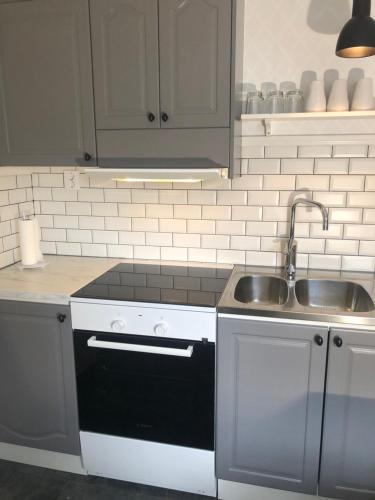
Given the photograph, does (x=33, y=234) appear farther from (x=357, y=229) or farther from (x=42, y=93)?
(x=357, y=229)

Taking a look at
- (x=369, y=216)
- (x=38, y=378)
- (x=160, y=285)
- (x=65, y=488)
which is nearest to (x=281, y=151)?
(x=369, y=216)

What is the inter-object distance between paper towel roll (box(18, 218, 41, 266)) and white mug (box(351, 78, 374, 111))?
1.71 meters

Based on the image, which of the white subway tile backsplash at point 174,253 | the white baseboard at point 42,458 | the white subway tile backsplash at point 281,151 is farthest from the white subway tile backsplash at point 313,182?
the white baseboard at point 42,458

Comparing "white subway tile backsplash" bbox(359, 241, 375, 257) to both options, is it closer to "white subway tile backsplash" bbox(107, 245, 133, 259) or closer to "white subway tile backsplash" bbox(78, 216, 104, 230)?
"white subway tile backsplash" bbox(107, 245, 133, 259)

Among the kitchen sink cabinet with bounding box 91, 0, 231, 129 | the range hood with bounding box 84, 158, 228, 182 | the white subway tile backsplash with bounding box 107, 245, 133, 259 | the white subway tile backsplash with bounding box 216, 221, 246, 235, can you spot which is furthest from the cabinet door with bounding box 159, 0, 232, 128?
the white subway tile backsplash with bounding box 107, 245, 133, 259

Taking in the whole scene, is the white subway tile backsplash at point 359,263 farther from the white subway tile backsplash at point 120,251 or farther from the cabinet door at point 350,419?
the white subway tile backsplash at point 120,251

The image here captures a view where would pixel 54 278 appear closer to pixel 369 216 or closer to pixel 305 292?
pixel 305 292

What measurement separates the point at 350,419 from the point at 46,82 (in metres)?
1.99

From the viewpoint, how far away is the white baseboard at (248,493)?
1857mm

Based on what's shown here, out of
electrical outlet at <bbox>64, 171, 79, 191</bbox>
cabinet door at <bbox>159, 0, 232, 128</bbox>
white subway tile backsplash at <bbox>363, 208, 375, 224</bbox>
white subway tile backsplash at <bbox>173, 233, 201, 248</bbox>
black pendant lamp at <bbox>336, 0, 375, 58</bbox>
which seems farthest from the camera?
electrical outlet at <bbox>64, 171, 79, 191</bbox>

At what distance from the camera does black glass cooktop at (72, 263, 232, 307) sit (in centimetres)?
180

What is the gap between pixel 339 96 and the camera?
6.15 ft

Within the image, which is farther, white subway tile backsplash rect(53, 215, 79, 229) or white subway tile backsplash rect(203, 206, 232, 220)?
white subway tile backsplash rect(53, 215, 79, 229)

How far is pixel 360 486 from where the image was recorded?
1.73 meters
